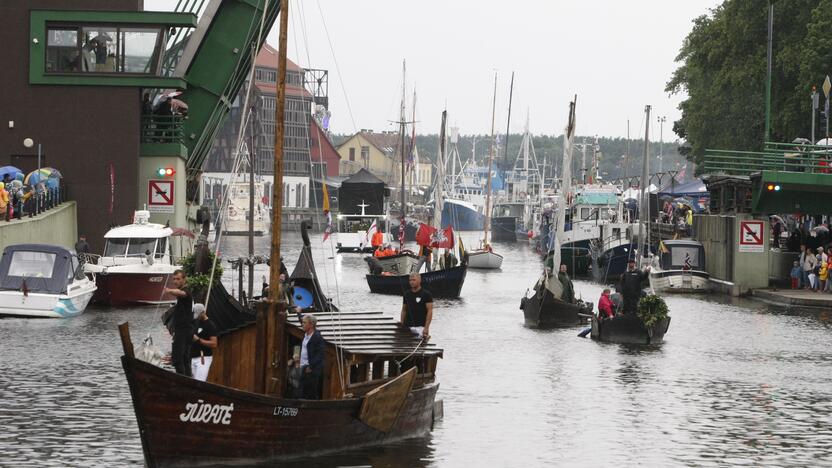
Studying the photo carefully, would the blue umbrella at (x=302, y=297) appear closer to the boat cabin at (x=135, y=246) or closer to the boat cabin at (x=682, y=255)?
the boat cabin at (x=135, y=246)

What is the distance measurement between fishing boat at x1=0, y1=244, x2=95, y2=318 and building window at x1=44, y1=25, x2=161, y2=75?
1076 cm

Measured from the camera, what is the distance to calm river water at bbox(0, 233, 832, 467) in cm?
2062

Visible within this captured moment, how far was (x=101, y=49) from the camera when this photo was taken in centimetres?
4719

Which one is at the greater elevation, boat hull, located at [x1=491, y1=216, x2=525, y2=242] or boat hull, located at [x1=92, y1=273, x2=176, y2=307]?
boat hull, located at [x1=92, y1=273, x2=176, y2=307]

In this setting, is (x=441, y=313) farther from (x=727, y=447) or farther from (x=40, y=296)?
(x=727, y=447)

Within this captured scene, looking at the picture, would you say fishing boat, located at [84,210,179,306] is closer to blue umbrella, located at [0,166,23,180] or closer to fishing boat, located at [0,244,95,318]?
blue umbrella, located at [0,166,23,180]

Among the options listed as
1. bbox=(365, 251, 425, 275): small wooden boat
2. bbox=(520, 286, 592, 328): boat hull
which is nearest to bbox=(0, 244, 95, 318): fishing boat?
bbox=(520, 286, 592, 328): boat hull

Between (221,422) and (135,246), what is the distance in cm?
2700

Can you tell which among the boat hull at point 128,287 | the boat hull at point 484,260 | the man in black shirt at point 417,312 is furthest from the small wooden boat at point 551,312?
the boat hull at point 484,260

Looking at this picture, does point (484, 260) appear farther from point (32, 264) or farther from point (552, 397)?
point (552, 397)

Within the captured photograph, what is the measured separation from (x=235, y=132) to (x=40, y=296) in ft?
419

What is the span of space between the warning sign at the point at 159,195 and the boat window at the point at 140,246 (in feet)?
17.2

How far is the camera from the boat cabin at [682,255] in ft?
205

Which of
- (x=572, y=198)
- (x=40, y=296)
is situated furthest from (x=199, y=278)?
(x=572, y=198)
